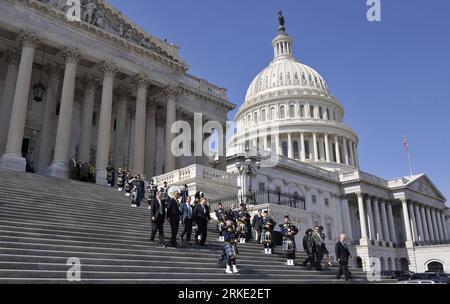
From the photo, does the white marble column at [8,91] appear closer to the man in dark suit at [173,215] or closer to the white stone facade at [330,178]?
the man in dark suit at [173,215]

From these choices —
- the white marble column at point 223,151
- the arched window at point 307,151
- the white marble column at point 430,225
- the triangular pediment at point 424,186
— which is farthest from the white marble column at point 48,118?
the white marble column at point 430,225

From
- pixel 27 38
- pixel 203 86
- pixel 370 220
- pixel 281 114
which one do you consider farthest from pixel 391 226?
pixel 27 38

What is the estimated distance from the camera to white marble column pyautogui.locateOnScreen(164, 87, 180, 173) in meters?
32.1

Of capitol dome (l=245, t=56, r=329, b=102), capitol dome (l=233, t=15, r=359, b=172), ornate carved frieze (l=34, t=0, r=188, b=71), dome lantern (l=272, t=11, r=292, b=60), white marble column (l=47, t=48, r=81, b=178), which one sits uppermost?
dome lantern (l=272, t=11, r=292, b=60)

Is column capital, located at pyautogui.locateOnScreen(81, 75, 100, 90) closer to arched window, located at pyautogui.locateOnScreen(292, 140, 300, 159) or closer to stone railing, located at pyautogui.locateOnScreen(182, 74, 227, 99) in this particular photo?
stone railing, located at pyautogui.locateOnScreen(182, 74, 227, 99)

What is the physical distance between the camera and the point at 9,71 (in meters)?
26.7

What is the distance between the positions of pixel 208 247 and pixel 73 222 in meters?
4.88

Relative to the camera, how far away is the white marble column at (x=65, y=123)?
81.9 ft

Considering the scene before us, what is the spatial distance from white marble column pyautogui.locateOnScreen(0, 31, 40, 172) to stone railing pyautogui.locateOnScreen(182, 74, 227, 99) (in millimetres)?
14065

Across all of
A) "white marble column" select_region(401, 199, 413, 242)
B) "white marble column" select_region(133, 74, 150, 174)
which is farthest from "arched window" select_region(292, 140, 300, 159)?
"white marble column" select_region(133, 74, 150, 174)

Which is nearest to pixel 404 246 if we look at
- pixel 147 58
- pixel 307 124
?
pixel 307 124

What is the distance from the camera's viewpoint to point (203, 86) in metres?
38.2

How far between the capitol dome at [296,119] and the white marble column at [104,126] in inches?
2073

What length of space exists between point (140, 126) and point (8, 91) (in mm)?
9000
